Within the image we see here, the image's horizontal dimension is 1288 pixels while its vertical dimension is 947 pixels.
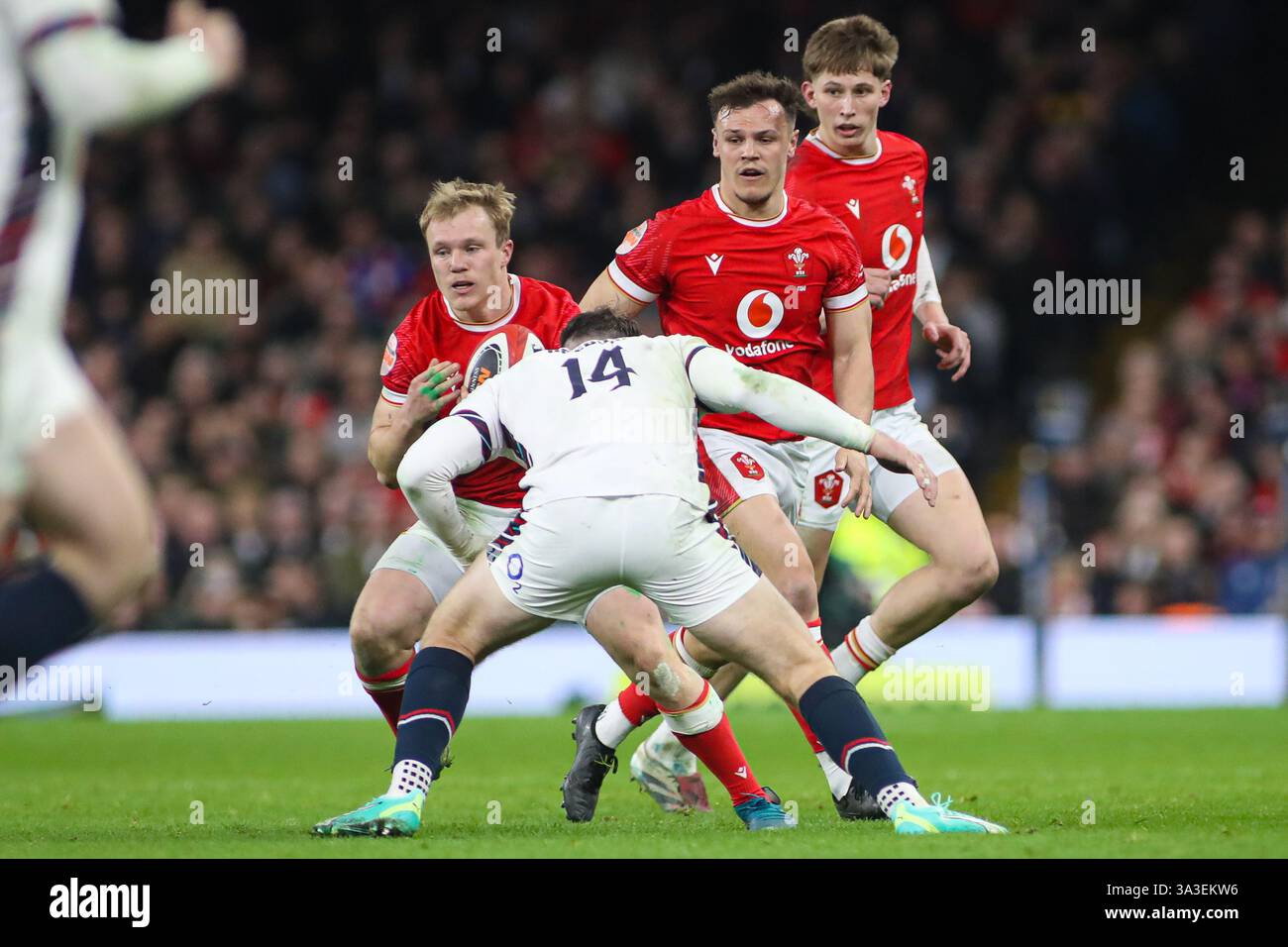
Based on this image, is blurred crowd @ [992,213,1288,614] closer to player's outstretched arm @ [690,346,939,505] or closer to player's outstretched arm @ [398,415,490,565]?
player's outstretched arm @ [690,346,939,505]

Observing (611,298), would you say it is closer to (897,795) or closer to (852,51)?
(852,51)

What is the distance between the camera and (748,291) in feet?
23.0

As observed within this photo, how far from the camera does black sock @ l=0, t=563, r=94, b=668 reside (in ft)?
14.6

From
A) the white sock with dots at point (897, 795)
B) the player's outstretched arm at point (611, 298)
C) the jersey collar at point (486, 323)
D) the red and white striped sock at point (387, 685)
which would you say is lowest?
the white sock with dots at point (897, 795)

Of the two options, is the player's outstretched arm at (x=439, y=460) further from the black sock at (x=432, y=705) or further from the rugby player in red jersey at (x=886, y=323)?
the rugby player in red jersey at (x=886, y=323)

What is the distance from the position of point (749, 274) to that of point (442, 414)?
4.11 feet

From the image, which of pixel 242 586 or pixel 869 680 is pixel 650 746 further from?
pixel 242 586

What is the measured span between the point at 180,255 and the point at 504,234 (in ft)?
32.9

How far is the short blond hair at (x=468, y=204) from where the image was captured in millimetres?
6762

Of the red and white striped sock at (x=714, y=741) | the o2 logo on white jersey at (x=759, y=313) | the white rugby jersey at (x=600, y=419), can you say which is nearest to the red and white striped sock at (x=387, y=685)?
the red and white striped sock at (x=714, y=741)

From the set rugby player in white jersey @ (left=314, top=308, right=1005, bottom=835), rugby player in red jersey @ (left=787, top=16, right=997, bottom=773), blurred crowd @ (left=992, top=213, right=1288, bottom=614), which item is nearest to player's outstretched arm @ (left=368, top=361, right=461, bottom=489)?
rugby player in white jersey @ (left=314, top=308, right=1005, bottom=835)

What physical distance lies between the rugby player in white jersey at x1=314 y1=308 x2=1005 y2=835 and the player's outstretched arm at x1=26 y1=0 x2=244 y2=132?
1.77 meters

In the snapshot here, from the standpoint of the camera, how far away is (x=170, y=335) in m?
15.8
